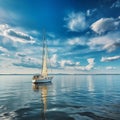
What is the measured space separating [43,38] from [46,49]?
22.2 feet

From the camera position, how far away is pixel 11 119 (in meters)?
21.9

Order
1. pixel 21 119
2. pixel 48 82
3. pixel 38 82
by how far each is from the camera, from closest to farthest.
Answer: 1. pixel 21 119
2. pixel 38 82
3. pixel 48 82

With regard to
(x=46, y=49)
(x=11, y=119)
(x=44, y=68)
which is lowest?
(x=11, y=119)

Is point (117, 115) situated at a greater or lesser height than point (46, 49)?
lesser

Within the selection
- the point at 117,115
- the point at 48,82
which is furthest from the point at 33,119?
the point at 48,82

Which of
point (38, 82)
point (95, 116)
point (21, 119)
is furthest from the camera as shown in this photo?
point (38, 82)

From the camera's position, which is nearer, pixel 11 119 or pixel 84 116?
pixel 11 119

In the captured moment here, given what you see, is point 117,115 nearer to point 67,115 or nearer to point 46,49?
point 67,115

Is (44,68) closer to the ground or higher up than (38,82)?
higher up

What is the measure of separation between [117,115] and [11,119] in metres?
14.4

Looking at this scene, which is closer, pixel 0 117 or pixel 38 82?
pixel 0 117

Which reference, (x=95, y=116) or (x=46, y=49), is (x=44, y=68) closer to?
(x=46, y=49)

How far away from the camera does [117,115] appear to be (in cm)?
2381

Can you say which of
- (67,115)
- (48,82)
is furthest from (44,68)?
(67,115)
